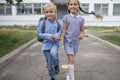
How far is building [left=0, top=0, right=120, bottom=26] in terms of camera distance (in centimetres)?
3419

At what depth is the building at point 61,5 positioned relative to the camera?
34.2 meters

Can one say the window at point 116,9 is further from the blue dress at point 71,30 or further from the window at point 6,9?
the blue dress at point 71,30

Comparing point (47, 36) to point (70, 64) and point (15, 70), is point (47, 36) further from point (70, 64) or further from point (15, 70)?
point (15, 70)

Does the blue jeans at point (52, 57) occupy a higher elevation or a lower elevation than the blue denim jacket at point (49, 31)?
lower

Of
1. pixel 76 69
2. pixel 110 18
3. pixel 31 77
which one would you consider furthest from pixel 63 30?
pixel 110 18

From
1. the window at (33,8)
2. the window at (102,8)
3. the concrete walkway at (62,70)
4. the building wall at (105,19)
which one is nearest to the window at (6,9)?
the window at (33,8)

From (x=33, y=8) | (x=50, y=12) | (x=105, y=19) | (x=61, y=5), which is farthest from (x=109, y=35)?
(x=33, y=8)

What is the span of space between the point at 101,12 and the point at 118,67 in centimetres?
2809

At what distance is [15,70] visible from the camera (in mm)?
7133

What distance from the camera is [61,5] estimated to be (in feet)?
114

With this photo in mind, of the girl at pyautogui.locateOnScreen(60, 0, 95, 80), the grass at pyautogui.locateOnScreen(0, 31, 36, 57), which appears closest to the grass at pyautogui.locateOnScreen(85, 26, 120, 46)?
the grass at pyautogui.locateOnScreen(0, 31, 36, 57)

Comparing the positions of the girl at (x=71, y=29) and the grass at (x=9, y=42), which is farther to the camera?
the grass at (x=9, y=42)

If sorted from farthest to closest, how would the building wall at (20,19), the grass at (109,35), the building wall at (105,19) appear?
the building wall at (20,19)
the building wall at (105,19)
the grass at (109,35)

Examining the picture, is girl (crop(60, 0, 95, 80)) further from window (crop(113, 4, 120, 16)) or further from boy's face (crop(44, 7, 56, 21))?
window (crop(113, 4, 120, 16))
